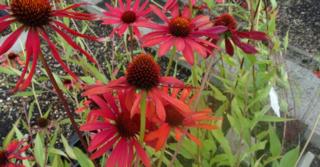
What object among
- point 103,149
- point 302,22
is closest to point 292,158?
point 103,149

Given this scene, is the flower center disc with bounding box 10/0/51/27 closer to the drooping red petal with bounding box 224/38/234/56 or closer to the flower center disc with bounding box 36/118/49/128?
the drooping red petal with bounding box 224/38/234/56

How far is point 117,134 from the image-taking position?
52cm

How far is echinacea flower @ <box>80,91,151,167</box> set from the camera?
49 centimetres

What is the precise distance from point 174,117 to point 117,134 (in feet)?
0.26

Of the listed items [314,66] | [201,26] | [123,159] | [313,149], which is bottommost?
[313,149]

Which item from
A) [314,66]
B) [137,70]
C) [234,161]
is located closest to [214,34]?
[137,70]

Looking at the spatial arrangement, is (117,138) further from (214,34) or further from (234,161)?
(234,161)

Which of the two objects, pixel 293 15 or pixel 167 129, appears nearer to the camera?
pixel 167 129

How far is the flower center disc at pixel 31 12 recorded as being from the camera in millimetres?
538

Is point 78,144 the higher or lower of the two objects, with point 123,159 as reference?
lower

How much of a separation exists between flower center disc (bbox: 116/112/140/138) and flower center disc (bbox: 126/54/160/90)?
0.04 meters

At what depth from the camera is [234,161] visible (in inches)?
34.3

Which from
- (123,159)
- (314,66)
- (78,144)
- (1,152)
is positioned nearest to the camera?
(123,159)

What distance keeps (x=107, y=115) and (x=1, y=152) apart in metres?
0.35
